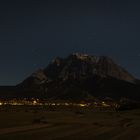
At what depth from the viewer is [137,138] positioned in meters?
25.4

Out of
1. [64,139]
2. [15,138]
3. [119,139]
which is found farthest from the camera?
[119,139]

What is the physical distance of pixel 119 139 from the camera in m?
24.3

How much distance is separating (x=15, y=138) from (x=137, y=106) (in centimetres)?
7572

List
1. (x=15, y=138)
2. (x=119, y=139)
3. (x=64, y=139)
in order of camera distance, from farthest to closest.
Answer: (x=119, y=139) → (x=64, y=139) → (x=15, y=138)

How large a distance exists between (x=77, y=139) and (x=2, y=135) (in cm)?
427

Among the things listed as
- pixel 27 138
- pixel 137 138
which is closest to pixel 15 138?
pixel 27 138

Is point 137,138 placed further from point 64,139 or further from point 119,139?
point 64,139

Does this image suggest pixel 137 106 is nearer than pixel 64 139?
No

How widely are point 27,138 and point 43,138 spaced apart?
101 centimetres

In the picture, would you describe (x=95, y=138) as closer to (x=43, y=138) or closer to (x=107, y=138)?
(x=107, y=138)

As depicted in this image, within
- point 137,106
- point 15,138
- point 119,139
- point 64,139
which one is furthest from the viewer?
point 137,106

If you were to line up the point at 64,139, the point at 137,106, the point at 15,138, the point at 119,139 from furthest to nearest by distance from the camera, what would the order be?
1. the point at 137,106
2. the point at 119,139
3. the point at 64,139
4. the point at 15,138

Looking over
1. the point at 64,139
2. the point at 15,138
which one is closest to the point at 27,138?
the point at 15,138

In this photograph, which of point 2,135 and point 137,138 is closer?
point 2,135
